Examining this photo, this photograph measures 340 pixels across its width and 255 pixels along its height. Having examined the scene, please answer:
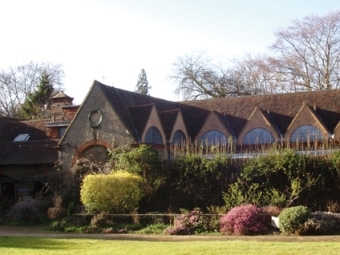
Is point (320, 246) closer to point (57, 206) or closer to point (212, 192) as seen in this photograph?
point (212, 192)

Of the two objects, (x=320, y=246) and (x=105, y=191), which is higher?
(x=105, y=191)

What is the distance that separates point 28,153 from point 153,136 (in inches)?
334

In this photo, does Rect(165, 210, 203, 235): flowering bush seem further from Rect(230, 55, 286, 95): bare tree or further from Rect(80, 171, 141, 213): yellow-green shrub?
Rect(230, 55, 286, 95): bare tree

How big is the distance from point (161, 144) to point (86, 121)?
15.7 feet

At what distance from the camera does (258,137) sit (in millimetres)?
35062

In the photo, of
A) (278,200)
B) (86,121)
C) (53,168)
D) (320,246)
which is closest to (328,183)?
(278,200)

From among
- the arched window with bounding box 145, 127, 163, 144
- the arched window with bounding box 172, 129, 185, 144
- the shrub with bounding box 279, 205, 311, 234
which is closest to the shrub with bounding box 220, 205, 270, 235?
the shrub with bounding box 279, 205, 311, 234

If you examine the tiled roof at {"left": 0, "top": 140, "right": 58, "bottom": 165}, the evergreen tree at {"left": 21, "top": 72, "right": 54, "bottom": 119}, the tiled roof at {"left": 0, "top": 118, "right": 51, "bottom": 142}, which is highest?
the evergreen tree at {"left": 21, "top": 72, "right": 54, "bottom": 119}

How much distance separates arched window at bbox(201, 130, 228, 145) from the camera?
3588 centimetres

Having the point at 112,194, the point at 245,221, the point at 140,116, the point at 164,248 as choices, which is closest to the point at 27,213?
the point at 112,194

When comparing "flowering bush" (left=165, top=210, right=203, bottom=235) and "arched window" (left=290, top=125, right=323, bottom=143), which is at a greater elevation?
"arched window" (left=290, top=125, right=323, bottom=143)

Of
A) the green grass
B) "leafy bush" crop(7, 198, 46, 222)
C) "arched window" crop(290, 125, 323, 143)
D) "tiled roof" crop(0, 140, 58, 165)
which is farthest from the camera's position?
"tiled roof" crop(0, 140, 58, 165)

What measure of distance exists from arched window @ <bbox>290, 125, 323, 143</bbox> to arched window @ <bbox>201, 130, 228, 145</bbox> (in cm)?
451

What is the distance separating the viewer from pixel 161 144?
3359cm
